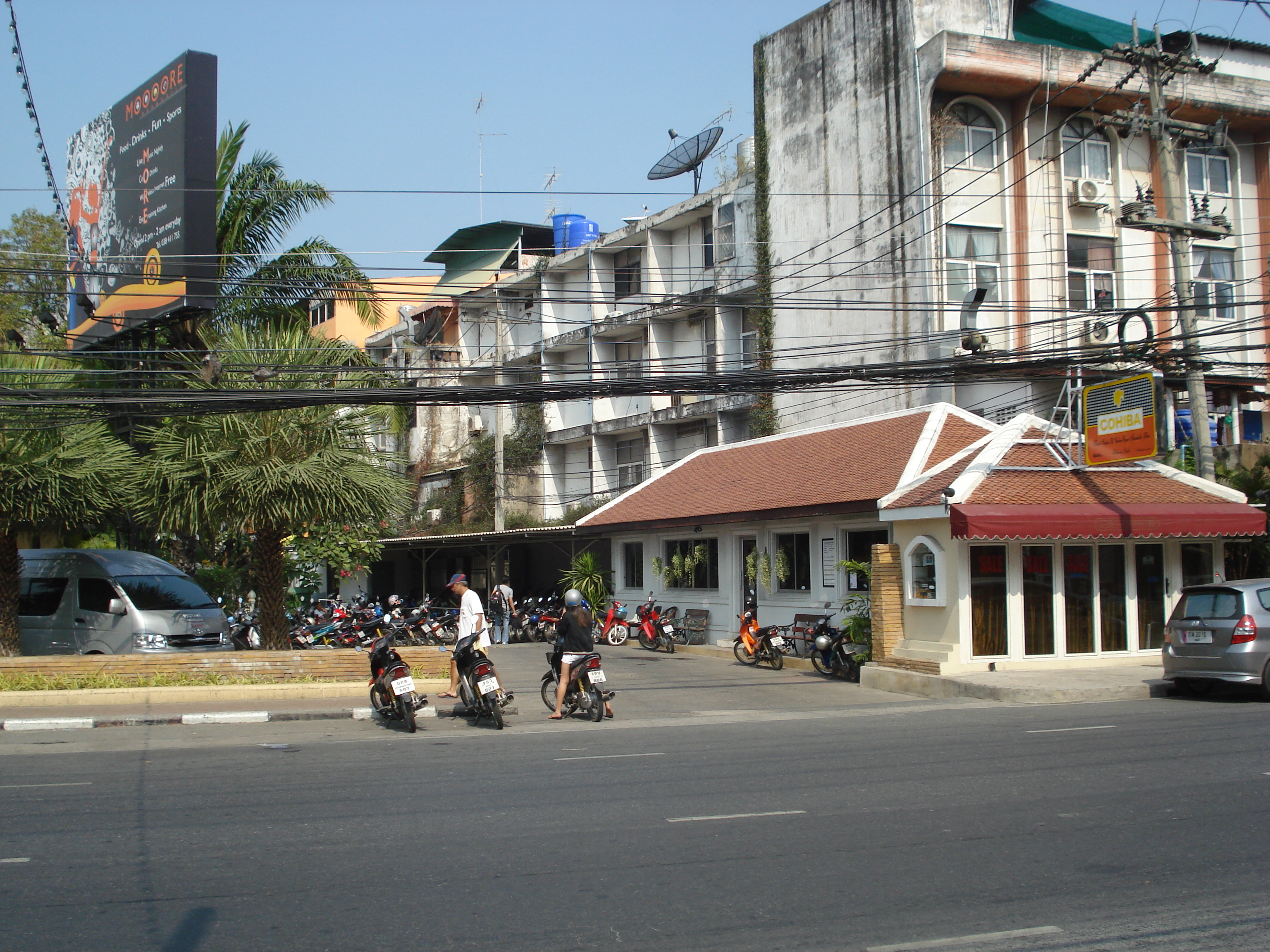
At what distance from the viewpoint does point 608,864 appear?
21.2 feet

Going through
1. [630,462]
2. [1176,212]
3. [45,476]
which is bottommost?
[45,476]

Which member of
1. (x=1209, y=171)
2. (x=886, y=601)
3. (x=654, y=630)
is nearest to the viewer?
(x=886, y=601)

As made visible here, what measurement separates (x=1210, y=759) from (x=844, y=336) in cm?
2118

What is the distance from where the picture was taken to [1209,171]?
30859 mm

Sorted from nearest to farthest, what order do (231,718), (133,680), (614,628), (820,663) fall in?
(231,718) < (133,680) < (820,663) < (614,628)

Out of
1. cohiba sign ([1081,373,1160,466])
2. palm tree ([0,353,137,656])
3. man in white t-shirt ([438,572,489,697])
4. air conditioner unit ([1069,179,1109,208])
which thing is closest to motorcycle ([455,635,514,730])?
man in white t-shirt ([438,572,489,697])

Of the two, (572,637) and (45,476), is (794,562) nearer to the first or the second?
(572,637)

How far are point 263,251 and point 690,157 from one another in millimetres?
18247

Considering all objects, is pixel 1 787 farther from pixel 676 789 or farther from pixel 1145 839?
pixel 1145 839

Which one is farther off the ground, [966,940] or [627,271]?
[627,271]

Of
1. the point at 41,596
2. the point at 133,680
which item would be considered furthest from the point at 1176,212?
the point at 41,596

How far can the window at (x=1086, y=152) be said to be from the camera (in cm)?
2877

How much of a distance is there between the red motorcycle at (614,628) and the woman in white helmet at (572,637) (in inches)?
508

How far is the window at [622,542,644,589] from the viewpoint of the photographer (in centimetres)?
2872
